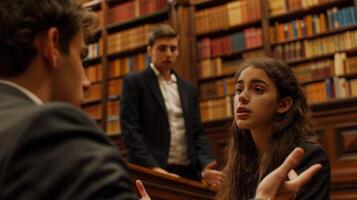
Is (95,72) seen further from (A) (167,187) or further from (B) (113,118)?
(A) (167,187)

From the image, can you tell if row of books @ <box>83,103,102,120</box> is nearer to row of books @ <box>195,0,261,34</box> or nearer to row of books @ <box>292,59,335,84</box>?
row of books @ <box>195,0,261,34</box>

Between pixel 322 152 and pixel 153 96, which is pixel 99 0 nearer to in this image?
pixel 153 96

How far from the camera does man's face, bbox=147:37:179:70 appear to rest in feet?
10.9

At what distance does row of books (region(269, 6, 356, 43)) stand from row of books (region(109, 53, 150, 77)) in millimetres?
1395

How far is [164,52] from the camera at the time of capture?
3.34 metres

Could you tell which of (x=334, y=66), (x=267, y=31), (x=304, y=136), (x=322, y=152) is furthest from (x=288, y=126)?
(x=267, y=31)

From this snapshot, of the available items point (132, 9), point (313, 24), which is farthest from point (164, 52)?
point (132, 9)

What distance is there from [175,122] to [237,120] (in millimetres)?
1353

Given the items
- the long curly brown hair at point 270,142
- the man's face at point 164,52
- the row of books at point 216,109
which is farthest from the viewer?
the row of books at point 216,109

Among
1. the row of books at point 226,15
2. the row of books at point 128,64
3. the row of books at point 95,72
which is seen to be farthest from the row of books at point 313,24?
the row of books at point 95,72

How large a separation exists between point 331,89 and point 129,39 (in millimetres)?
2255

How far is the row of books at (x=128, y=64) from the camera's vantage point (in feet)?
16.6

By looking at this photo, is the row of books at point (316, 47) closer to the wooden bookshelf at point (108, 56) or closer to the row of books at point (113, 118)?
the wooden bookshelf at point (108, 56)

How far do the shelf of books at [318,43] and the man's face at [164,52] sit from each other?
4.56 feet
